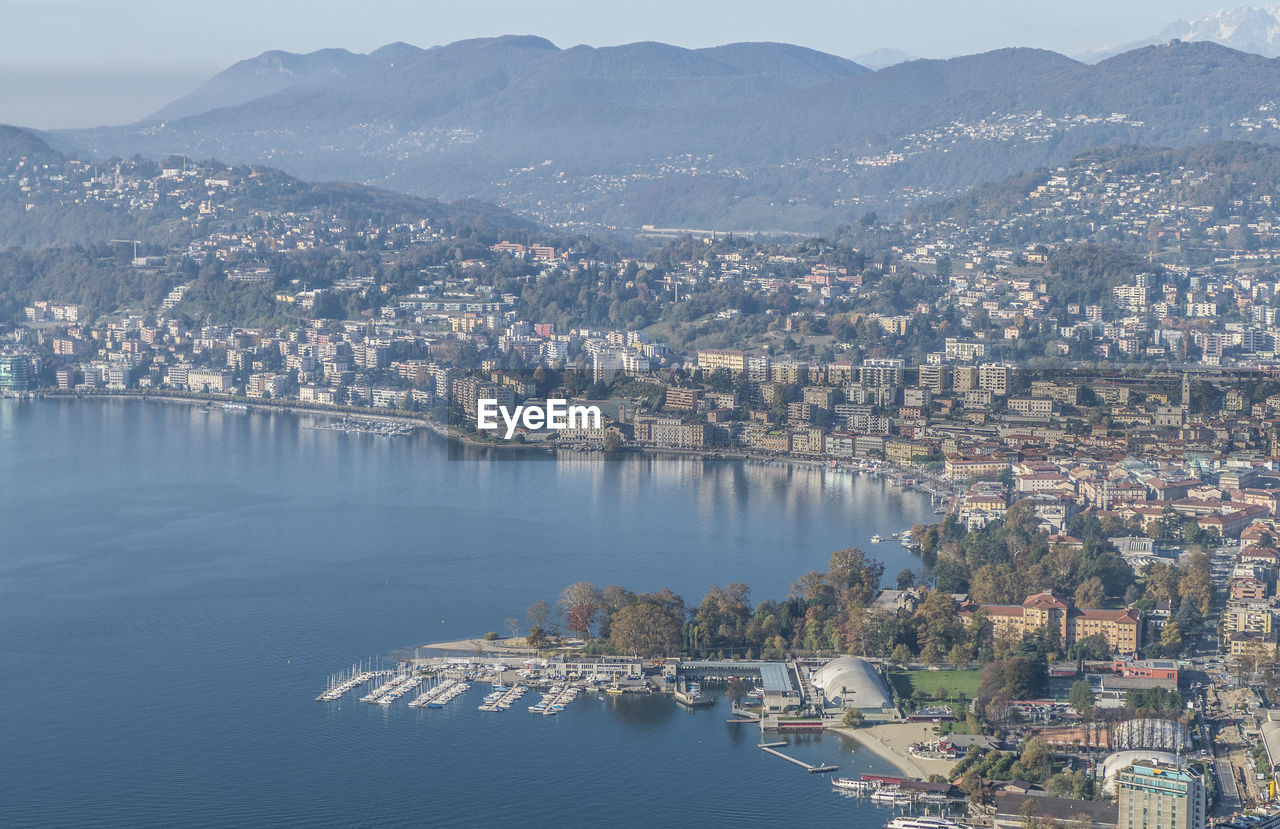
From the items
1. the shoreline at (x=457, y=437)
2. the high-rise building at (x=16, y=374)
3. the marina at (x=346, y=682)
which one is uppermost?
the high-rise building at (x=16, y=374)

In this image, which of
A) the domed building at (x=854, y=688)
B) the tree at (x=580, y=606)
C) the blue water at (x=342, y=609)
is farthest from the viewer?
the tree at (x=580, y=606)

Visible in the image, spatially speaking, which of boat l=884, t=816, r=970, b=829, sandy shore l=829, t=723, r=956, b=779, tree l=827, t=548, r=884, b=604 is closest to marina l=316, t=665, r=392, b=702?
sandy shore l=829, t=723, r=956, b=779

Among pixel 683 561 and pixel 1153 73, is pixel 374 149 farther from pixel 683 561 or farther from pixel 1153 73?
pixel 683 561

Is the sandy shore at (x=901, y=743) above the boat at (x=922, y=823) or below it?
above

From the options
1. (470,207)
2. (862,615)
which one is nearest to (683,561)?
(862,615)

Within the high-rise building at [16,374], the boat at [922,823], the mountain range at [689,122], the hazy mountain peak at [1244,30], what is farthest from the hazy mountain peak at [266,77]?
the boat at [922,823]

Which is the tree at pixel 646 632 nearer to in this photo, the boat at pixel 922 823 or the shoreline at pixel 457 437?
the boat at pixel 922 823

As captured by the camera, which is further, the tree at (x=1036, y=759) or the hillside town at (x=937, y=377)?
the hillside town at (x=937, y=377)
